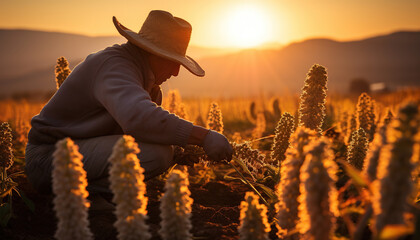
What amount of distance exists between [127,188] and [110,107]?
3.94 ft

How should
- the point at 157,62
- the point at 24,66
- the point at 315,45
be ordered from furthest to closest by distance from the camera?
the point at 24,66 → the point at 315,45 → the point at 157,62

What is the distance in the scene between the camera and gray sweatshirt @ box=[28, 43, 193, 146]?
8.97ft

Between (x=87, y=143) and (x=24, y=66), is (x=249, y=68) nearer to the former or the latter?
(x=24, y=66)

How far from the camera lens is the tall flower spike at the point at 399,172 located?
1348 millimetres

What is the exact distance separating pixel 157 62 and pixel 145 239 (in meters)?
2.01

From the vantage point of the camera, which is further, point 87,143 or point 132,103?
point 87,143

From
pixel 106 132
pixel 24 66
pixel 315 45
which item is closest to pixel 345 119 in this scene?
pixel 106 132

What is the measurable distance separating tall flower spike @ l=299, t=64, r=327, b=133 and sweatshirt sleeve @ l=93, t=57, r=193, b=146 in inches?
40.7

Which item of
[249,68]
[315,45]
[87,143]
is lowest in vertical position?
[87,143]

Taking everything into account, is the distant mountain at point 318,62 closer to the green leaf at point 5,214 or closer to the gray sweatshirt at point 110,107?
the gray sweatshirt at point 110,107

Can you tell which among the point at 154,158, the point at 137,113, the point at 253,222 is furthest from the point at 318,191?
the point at 154,158

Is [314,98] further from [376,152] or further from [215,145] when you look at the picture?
[376,152]

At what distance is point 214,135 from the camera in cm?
285

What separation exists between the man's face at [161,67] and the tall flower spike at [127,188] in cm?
177
